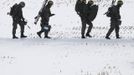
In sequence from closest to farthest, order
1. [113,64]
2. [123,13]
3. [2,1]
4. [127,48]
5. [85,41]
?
[113,64]
[127,48]
[85,41]
[123,13]
[2,1]

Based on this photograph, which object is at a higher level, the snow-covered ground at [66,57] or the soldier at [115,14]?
the soldier at [115,14]

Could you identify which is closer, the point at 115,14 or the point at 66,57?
the point at 66,57

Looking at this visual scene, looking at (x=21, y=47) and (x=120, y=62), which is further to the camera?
(x=21, y=47)

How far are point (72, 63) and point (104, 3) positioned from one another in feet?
96.6

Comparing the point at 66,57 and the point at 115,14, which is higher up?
the point at 115,14

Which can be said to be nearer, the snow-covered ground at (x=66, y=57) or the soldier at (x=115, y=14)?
the snow-covered ground at (x=66, y=57)

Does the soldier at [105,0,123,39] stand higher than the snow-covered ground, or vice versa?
the soldier at [105,0,123,39]

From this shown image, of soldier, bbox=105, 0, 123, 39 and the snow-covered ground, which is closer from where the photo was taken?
the snow-covered ground

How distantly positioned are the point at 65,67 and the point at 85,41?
6.28 m

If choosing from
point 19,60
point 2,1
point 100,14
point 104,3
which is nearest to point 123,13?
point 100,14

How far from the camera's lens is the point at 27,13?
4069 centimetres

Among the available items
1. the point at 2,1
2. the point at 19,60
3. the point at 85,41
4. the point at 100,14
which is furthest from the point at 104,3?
the point at 19,60

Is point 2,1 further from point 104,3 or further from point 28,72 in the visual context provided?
point 28,72

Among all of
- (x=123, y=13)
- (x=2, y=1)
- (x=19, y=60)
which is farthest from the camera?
(x=2, y=1)
